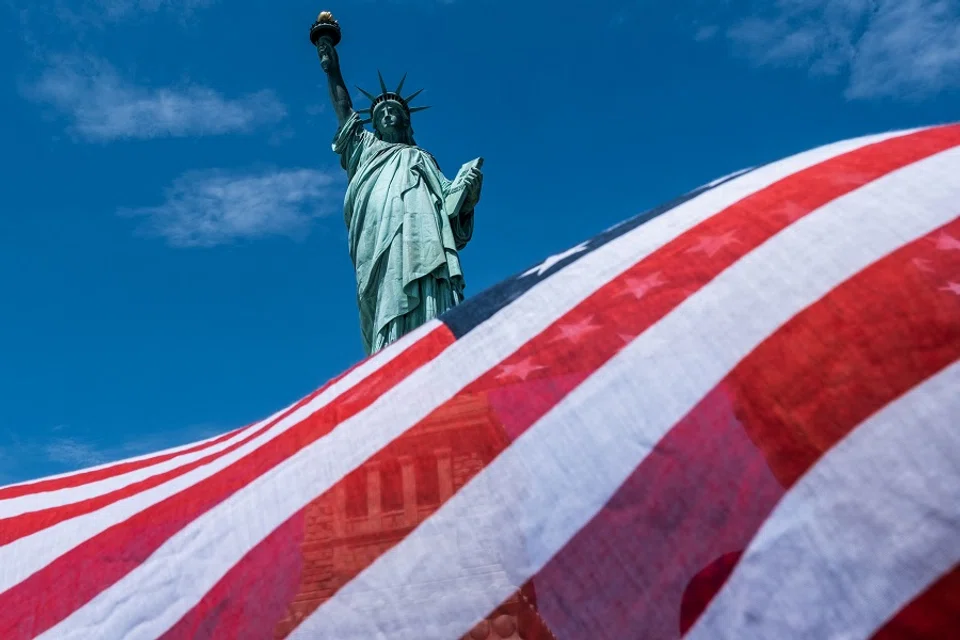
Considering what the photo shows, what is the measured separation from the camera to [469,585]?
1.87m

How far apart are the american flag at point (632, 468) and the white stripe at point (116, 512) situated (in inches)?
0.4

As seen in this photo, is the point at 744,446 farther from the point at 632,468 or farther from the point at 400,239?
the point at 400,239

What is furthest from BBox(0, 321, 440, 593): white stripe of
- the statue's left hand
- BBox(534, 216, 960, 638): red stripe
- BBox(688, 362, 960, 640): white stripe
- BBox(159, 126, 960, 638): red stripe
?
the statue's left hand

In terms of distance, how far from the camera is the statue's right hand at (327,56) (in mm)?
12914

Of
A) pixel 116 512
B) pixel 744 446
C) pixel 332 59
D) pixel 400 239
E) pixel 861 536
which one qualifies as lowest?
pixel 861 536

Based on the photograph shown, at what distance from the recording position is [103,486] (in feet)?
8.75

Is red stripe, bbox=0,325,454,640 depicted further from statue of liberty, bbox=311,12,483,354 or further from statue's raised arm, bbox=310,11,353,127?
statue's raised arm, bbox=310,11,353,127

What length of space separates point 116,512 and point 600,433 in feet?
4.67

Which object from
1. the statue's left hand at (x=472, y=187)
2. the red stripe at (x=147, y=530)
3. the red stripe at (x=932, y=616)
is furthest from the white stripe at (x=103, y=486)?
the statue's left hand at (x=472, y=187)

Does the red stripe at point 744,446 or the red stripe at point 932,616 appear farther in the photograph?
the red stripe at point 744,446

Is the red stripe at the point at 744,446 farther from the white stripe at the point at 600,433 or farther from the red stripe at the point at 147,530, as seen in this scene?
the red stripe at the point at 147,530

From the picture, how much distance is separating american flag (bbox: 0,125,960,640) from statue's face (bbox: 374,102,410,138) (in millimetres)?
10765

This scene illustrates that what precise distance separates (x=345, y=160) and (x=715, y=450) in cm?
1192

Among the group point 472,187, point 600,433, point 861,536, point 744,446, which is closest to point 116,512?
point 600,433
